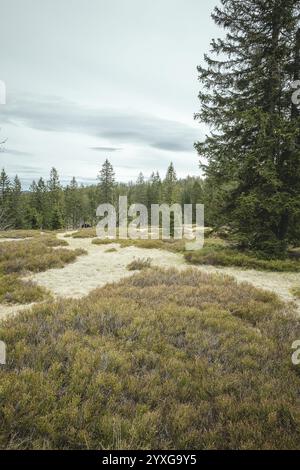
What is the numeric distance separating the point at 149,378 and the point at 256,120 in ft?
39.0

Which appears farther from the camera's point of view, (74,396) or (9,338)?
(9,338)

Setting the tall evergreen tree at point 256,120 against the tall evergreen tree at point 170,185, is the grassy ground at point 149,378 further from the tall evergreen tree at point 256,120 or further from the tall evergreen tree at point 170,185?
the tall evergreen tree at point 170,185

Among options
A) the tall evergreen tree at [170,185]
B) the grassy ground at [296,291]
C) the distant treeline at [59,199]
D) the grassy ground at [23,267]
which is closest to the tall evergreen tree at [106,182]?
the distant treeline at [59,199]

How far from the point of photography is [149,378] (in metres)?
4.00

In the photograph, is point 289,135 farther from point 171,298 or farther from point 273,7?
point 171,298

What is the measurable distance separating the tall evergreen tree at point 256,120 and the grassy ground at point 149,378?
6932 millimetres

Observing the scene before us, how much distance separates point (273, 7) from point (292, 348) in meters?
14.7

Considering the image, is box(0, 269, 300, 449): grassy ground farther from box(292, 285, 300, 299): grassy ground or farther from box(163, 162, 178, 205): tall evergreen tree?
box(163, 162, 178, 205): tall evergreen tree

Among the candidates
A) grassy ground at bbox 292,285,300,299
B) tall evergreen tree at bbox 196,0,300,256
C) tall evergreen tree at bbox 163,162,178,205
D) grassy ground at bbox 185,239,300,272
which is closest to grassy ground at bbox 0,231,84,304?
grassy ground at bbox 185,239,300,272

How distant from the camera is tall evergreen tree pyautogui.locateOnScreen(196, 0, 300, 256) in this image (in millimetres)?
11992

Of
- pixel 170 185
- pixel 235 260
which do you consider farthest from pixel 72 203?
pixel 235 260

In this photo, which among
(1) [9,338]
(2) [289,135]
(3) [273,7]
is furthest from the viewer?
(3) [273,7]
